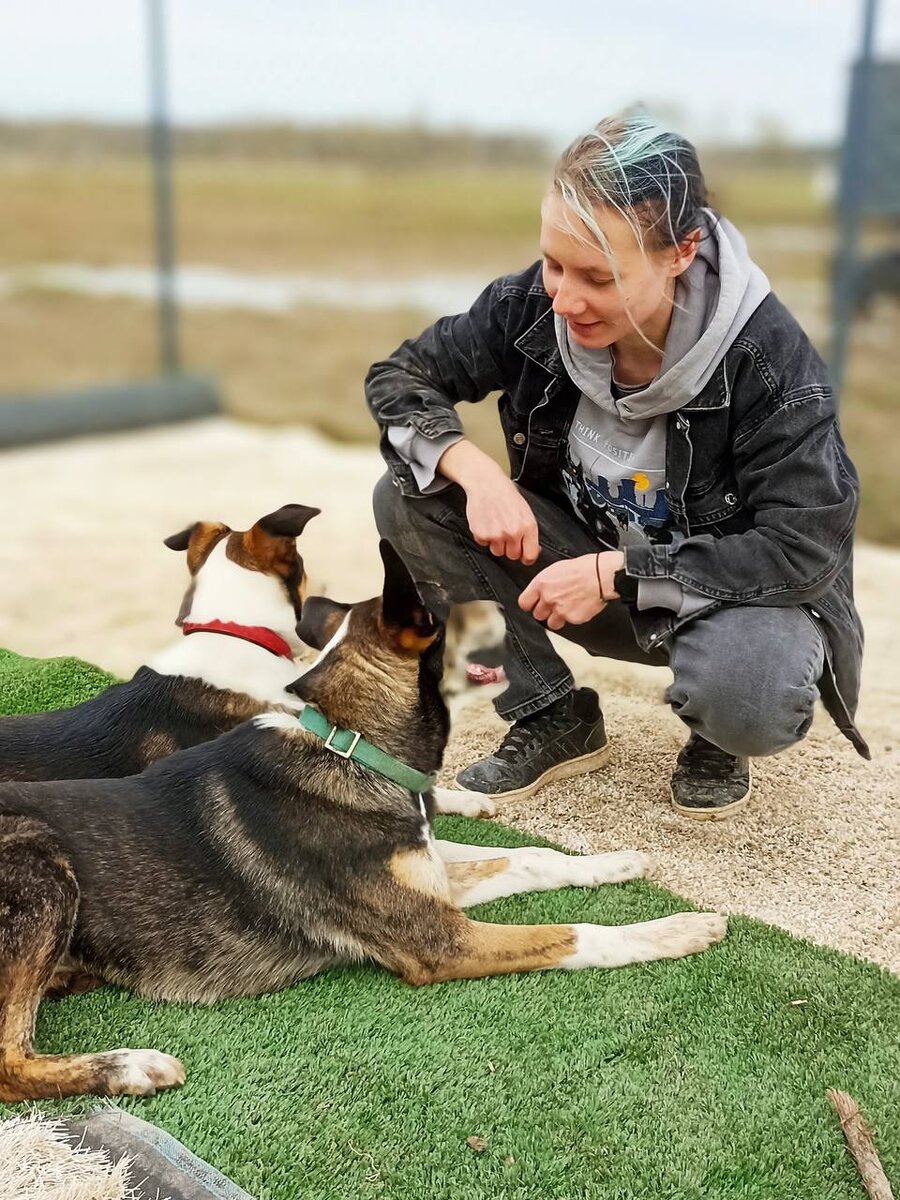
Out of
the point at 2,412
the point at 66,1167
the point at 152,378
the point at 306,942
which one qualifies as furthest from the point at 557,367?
the point at 152,378

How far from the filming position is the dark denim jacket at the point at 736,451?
279 cm

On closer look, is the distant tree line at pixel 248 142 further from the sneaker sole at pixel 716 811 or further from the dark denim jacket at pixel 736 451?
the sneaker sole at pixel 716 811

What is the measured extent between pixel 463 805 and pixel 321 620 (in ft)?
2.80

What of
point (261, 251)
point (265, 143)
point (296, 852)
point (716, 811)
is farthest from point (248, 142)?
point (296, 852)

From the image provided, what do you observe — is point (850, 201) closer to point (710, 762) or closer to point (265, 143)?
point (710, 762)

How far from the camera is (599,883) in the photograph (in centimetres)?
292

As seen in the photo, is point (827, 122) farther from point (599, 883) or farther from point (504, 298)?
point (599, 883)

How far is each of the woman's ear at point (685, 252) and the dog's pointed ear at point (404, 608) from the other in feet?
3.06

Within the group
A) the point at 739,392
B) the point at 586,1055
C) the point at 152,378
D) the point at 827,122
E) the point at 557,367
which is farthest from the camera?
the point at 152,378

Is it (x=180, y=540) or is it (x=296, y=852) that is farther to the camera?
(x=180, y=540)

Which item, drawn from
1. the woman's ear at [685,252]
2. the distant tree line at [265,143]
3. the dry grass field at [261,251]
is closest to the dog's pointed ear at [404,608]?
the woman's ear at [685,252]

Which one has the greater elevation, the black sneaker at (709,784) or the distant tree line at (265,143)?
the distant tree line at (265,143)

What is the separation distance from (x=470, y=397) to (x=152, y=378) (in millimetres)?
7527

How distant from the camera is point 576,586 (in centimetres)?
290
